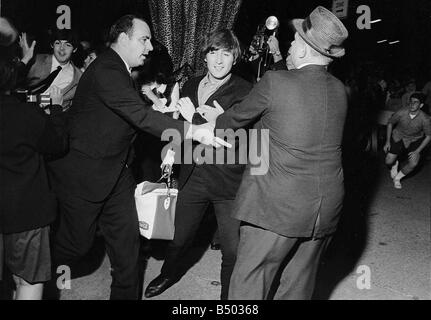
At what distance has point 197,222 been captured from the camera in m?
3.60

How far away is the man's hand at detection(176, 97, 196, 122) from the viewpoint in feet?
11.2

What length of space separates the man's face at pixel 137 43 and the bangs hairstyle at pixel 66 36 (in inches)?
87.7

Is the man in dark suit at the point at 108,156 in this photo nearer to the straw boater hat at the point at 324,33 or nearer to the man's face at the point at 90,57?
the straw boater hat at the point at 324,33

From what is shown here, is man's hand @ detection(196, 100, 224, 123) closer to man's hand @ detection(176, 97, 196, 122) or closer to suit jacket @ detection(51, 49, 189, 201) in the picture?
man's hand @ detection(176, 97, 196, 122)

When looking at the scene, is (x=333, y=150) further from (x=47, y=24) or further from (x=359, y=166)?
(x=47, y=24)

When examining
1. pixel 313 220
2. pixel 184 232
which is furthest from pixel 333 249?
pixel 313 220

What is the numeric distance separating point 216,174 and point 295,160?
0.99 m

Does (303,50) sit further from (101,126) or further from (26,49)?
(26,49)

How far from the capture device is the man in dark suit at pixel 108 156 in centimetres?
299

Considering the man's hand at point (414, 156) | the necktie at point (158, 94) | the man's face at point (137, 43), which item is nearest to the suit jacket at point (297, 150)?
the man's face at point (137, 43)

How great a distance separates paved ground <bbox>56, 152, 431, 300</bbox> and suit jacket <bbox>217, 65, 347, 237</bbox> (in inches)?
61.0

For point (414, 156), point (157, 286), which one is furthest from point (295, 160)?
point (414, 156)

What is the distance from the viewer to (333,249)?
16.5 ft

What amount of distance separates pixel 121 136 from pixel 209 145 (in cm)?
67
